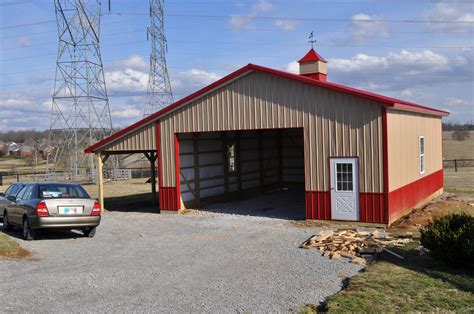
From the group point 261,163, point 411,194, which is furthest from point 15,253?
point 261,163

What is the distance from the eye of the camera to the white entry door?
14453mm

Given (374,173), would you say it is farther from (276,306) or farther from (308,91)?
(276,306)

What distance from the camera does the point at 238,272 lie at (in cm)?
923

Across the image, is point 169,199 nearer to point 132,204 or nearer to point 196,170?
point 196,170

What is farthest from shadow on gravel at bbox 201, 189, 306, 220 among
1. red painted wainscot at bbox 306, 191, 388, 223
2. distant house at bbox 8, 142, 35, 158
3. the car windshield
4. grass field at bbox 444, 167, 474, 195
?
distant house at bbox 8, 142, 35, 158

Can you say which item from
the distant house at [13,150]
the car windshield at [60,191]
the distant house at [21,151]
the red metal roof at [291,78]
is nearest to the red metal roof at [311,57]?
the red metal roof at [291,78]

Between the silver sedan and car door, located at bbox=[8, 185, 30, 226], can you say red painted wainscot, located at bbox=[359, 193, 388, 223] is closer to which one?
the silver sedan

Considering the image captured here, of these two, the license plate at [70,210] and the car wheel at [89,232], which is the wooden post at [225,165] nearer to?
the car wheel at [89,232]

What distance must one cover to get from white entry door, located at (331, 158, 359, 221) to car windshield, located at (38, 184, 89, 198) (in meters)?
6.88

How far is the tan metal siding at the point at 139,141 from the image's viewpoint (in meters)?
18.4

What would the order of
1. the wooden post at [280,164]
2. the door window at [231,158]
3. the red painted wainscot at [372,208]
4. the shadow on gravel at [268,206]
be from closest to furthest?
the red painted wainscot at [372,208] → the shadow on gravel at [268,206] → the door window at [231,158] → the wooden post at [280,164]

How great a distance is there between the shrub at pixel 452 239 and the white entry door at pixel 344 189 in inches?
195

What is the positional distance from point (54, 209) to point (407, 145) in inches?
423

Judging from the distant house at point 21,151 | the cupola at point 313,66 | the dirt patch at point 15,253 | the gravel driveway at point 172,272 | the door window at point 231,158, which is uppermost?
the cupola at point 313,66
